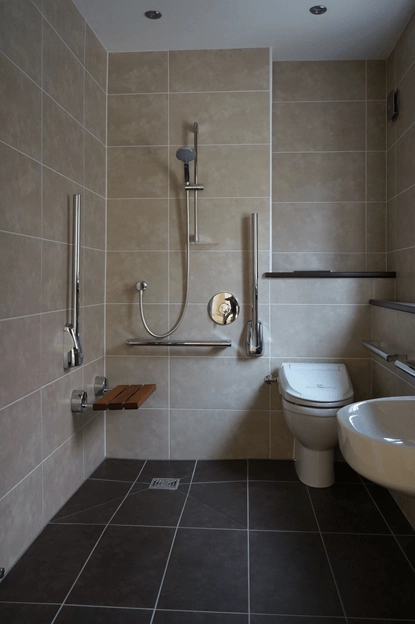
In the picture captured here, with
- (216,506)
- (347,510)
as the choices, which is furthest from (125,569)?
(347,510)

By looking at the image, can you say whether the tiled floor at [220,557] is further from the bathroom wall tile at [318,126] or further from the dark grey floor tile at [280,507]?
the bathroom wall tile at [318,126]

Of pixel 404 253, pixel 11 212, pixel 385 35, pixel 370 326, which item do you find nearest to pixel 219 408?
pixel 370 326

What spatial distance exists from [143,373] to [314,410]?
3.41 feet

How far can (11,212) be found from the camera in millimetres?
1655

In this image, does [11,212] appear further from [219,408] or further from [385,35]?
[385,35]

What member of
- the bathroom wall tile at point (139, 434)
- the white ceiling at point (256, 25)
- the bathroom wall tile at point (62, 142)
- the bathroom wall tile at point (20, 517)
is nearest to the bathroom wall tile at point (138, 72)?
the white ceiling at point (256, 25)

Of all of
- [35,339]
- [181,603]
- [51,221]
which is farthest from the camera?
[51,221]

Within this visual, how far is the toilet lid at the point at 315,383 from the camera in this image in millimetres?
2195

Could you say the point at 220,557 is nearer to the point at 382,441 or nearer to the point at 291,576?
the point at 291,576

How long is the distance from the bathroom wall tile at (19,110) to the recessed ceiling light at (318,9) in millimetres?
1407

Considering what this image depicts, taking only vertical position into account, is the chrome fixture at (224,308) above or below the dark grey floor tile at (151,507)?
above

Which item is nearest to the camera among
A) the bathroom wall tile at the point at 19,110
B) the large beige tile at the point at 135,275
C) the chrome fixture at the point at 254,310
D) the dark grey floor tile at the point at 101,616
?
the dark grey floor tile at the point at 101,616

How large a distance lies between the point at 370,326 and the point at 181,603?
69.0 inches

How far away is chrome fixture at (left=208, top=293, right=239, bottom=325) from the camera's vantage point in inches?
104
